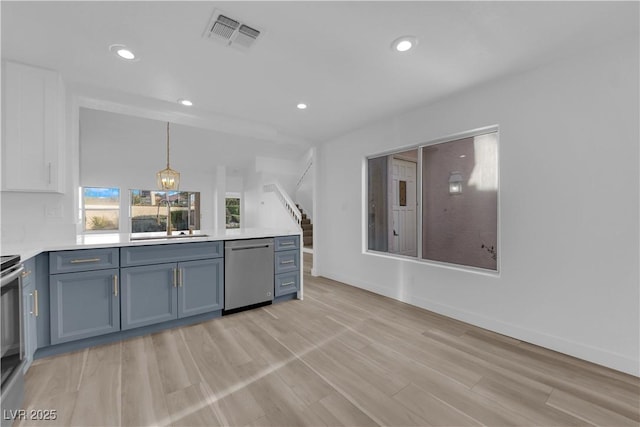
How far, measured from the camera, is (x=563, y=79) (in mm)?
2254

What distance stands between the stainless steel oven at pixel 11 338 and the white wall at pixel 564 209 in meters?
3.40

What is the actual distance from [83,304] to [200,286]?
91 centimetres

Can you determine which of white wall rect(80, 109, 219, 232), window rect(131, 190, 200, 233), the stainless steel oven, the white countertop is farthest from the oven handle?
window rect(131, 190, 200, 233)

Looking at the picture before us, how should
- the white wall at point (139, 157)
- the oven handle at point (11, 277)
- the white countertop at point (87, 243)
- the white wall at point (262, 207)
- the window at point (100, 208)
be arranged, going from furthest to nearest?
1. the white wall at point (262, 207)
2. the window at point (100, 208)
3. the white wall at point (139, 157)
4. the white countertop at point (87, 243)
5. the oven handle at point (11, 277)

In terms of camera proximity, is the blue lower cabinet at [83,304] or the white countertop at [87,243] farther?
the blue lower cabinet at [83,304]

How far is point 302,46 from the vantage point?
2088 mm

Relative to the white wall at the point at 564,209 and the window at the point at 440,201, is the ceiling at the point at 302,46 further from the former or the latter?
the window at the point at 440,201

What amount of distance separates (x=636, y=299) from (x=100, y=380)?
376cm

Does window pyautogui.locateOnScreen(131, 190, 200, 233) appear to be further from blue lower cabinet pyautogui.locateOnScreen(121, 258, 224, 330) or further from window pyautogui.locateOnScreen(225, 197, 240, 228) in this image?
blue lower cabinet pyautogui.locateOnScreen(121, 258, 224, 330)

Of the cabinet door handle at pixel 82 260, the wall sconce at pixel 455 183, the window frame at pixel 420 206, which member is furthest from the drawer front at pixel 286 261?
the wall sconce at pixel 455 183

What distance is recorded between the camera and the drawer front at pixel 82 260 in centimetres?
218

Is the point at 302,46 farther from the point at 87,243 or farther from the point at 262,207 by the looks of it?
the point at 262,207

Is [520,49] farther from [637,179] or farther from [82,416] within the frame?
[82,416]

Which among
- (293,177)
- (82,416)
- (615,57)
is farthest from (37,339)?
(293,177)
